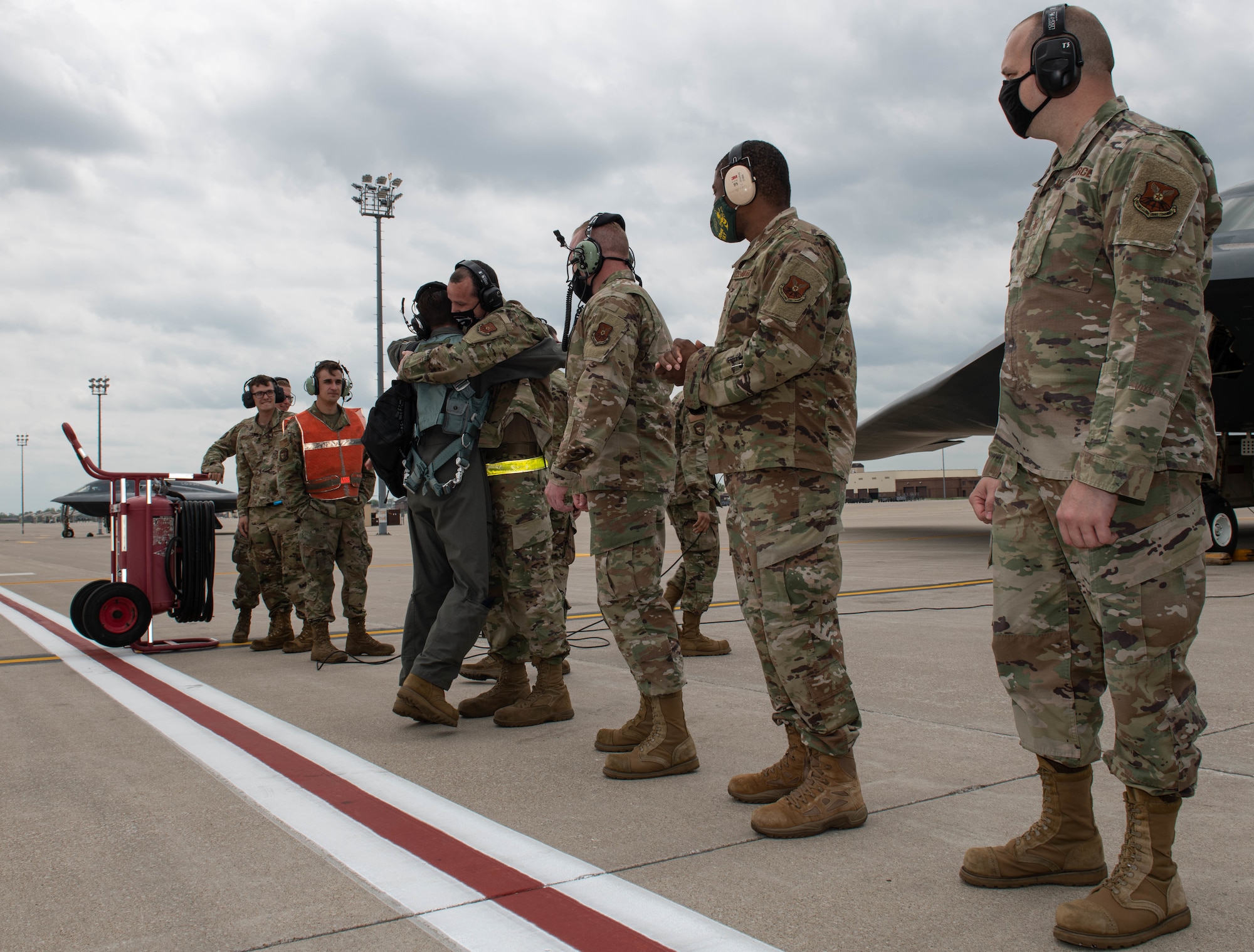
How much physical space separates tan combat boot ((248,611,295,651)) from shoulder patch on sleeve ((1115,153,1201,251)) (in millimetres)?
6638

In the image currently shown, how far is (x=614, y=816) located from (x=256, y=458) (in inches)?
229

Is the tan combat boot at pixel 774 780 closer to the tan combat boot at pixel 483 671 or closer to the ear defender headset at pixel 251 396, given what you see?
the tan combat boot at pixel 483 671

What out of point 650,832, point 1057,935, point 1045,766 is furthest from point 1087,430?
point 650,832

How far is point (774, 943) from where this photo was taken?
205 cm

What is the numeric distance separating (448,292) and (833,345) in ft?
7.12

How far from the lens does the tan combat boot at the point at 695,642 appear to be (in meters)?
6.27

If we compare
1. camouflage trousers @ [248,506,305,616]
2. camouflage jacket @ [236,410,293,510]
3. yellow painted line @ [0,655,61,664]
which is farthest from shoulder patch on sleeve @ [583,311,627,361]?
yellow painted line @ [0,655,61,664]

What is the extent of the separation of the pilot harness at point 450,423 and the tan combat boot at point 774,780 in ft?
6.27

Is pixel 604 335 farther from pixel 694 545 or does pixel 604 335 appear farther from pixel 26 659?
pixel 26 659

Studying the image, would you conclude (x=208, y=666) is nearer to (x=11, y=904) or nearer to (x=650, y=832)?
(x=11, y=904)

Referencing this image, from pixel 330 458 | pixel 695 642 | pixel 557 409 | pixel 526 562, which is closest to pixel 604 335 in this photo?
pixel 526 562

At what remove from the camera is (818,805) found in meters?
2.78

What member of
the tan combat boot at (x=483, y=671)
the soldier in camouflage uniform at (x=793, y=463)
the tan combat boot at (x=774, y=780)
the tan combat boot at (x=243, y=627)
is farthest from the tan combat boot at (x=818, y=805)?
the tan combat boot at (x=243, y=627)

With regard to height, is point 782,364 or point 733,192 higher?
point 733,192
